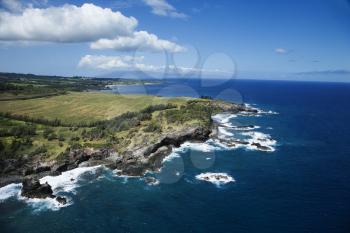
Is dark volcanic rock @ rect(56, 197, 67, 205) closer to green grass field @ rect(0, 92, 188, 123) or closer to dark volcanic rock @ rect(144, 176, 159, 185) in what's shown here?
dark volcanic rock @ rect(144, 176, 159, 185)

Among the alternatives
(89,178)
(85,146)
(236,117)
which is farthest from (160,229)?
(236,117)

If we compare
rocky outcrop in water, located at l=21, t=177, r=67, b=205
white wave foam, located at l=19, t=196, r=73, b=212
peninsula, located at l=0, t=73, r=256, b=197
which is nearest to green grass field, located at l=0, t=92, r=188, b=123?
peninsula, located at l=0, t=73, r=256, b=197

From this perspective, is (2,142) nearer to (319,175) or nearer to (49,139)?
(49,139)

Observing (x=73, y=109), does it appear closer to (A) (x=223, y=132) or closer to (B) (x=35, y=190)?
(A) (x=223, y=132)

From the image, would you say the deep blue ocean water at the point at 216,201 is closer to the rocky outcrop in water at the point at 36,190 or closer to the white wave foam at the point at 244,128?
the rocky outcrop in water at the point at 36,190

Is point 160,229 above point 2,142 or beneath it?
beneath

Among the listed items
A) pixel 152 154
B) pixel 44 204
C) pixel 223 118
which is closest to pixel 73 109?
pixel 223 118
